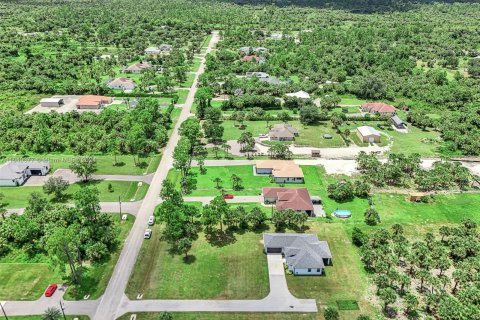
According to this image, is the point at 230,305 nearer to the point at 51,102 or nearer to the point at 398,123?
the point at 398,123


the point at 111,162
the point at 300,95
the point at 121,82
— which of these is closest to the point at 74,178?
the point at 111,162

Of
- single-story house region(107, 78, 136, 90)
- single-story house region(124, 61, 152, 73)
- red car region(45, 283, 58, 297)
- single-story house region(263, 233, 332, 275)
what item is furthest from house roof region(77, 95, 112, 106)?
single-story house region(263, 233, 332, 275)

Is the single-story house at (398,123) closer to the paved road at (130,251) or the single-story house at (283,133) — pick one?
the single-story house at (283,133)

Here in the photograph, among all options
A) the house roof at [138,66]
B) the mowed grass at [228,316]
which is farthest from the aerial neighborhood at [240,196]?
the house roof at [138,66]

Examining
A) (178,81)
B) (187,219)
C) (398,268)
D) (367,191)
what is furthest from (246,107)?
(398,268)

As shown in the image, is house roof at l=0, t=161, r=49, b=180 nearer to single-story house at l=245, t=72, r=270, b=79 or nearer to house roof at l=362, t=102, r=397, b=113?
single-story house at l=245, t=72, r=270, b=79

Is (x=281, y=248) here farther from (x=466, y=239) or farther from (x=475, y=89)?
(x=475, y=89)
